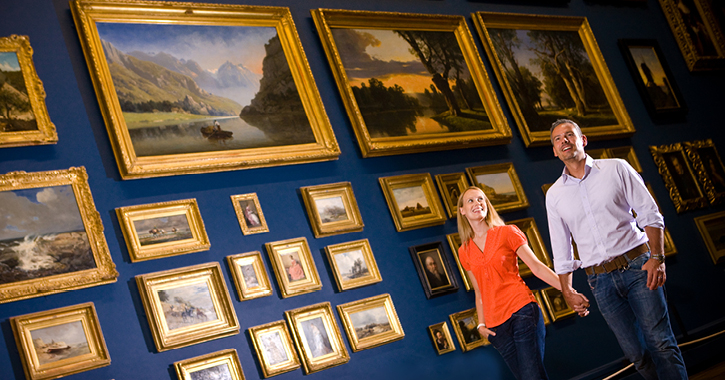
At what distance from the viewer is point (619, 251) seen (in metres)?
5.13

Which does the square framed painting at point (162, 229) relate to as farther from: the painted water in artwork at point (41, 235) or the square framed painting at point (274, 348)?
the square framed painting at point (274, 348)

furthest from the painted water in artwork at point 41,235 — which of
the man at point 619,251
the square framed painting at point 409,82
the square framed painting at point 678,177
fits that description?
the square framed painting at point 678,177

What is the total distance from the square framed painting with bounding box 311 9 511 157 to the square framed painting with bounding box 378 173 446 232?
34cm

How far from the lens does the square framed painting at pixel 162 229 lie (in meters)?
5.50

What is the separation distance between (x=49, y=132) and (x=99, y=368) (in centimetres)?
208

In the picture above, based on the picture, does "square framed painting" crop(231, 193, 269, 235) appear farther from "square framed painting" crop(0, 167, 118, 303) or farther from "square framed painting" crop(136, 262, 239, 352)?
"square framed painting" crop(0, 167, 118, 303)

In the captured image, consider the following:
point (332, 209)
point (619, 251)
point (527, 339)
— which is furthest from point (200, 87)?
point (619, 251)

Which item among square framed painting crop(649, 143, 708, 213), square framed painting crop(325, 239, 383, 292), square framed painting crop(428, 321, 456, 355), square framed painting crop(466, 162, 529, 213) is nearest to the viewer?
square framed painting crop(325, 239, 383, 292)

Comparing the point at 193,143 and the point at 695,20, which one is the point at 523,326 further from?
the point at 695,20

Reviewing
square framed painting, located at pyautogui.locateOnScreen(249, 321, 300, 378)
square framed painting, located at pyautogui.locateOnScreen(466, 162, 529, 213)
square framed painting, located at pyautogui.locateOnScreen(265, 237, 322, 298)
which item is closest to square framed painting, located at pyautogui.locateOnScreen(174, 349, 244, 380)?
square framed painting, located at pyautogui.locateOnScreen(249, 321, 300, 378)

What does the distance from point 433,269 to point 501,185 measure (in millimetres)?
1605

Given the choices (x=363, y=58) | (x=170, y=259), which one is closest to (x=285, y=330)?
(x=170, y=259)

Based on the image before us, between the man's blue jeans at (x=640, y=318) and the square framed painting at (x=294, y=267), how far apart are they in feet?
8.51

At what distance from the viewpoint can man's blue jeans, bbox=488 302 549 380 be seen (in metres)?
5.25
